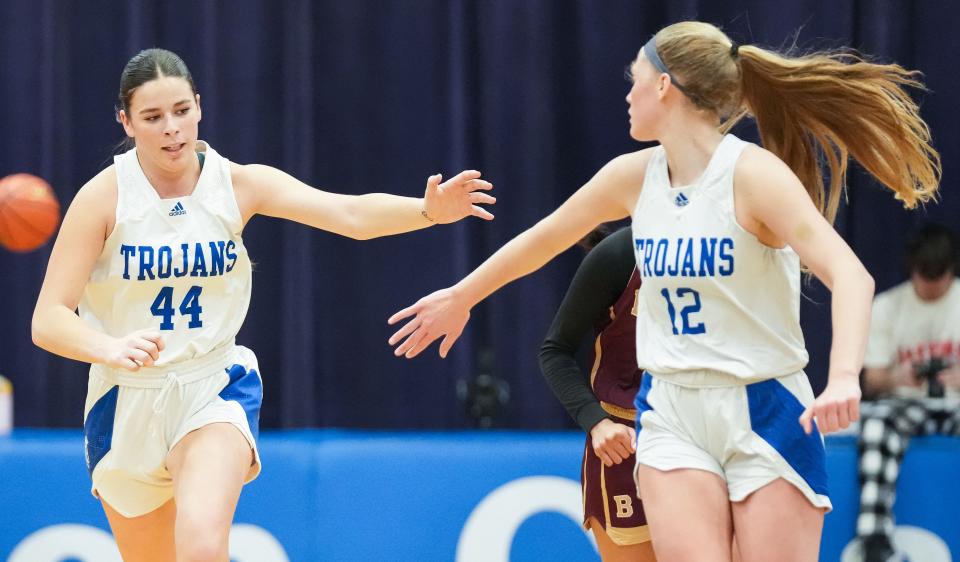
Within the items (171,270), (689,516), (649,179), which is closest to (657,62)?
(649,179)

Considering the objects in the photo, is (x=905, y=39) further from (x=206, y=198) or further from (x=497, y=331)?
(x=206, y=198)

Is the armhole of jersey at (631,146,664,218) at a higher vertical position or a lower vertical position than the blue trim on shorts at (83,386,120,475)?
higher

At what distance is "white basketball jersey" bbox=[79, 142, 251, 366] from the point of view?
3.61m

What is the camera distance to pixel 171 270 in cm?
361

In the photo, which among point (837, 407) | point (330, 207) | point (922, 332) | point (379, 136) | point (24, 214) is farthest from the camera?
point (379, 136)

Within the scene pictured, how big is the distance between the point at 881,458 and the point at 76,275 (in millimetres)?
2835

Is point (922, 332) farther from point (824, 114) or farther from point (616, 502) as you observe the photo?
point (616, 502)

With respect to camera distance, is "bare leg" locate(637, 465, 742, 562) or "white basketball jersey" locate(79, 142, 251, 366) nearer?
"bare leg" locate(637, 465, 742, 562)

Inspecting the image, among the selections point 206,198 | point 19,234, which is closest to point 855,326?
point 206,198

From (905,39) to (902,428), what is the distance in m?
2.10

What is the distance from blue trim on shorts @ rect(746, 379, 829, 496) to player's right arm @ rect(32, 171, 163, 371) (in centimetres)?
159

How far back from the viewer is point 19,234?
15.4 feet

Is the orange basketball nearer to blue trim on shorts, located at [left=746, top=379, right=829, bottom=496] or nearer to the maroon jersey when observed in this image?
the maroon jersey

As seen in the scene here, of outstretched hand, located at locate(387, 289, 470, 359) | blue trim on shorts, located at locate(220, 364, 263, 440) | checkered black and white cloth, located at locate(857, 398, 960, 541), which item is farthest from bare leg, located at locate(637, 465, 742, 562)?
checkered black and white cloth, located at locate(857, 398, 960, 541)
